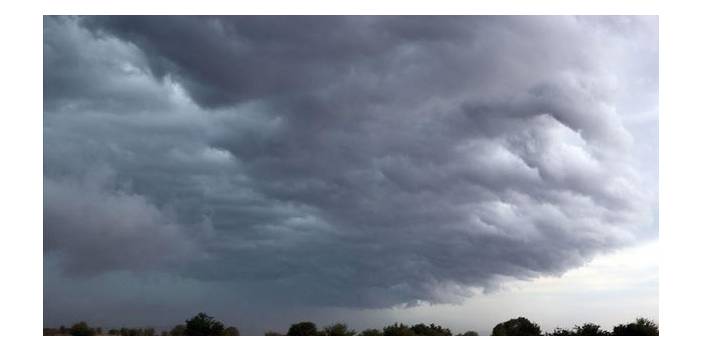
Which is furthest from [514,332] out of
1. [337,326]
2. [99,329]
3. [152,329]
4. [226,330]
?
[99,329]

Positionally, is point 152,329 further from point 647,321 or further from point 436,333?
point 647,321

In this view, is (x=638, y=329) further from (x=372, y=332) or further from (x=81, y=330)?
(x=81, y=330)

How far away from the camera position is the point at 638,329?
50625mm

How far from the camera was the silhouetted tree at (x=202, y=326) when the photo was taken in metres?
46.7

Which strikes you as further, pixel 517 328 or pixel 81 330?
pixel 517 328

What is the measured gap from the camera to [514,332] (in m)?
51.0

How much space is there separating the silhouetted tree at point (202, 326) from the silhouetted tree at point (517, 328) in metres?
20.6

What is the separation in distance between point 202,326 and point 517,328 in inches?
938

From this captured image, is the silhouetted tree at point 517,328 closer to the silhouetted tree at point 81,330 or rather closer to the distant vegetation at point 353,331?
the distant vegetation at point 353,331

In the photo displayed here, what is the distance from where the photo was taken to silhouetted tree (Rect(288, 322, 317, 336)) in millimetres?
47969

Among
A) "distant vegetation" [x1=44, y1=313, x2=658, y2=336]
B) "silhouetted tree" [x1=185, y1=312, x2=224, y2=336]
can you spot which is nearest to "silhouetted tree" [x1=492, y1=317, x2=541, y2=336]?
"distant vegetation" [x1=44, y1=313, x2=658, y2=336]

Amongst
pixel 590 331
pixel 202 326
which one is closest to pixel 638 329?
pixel 590 331

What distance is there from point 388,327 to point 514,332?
10237mm
